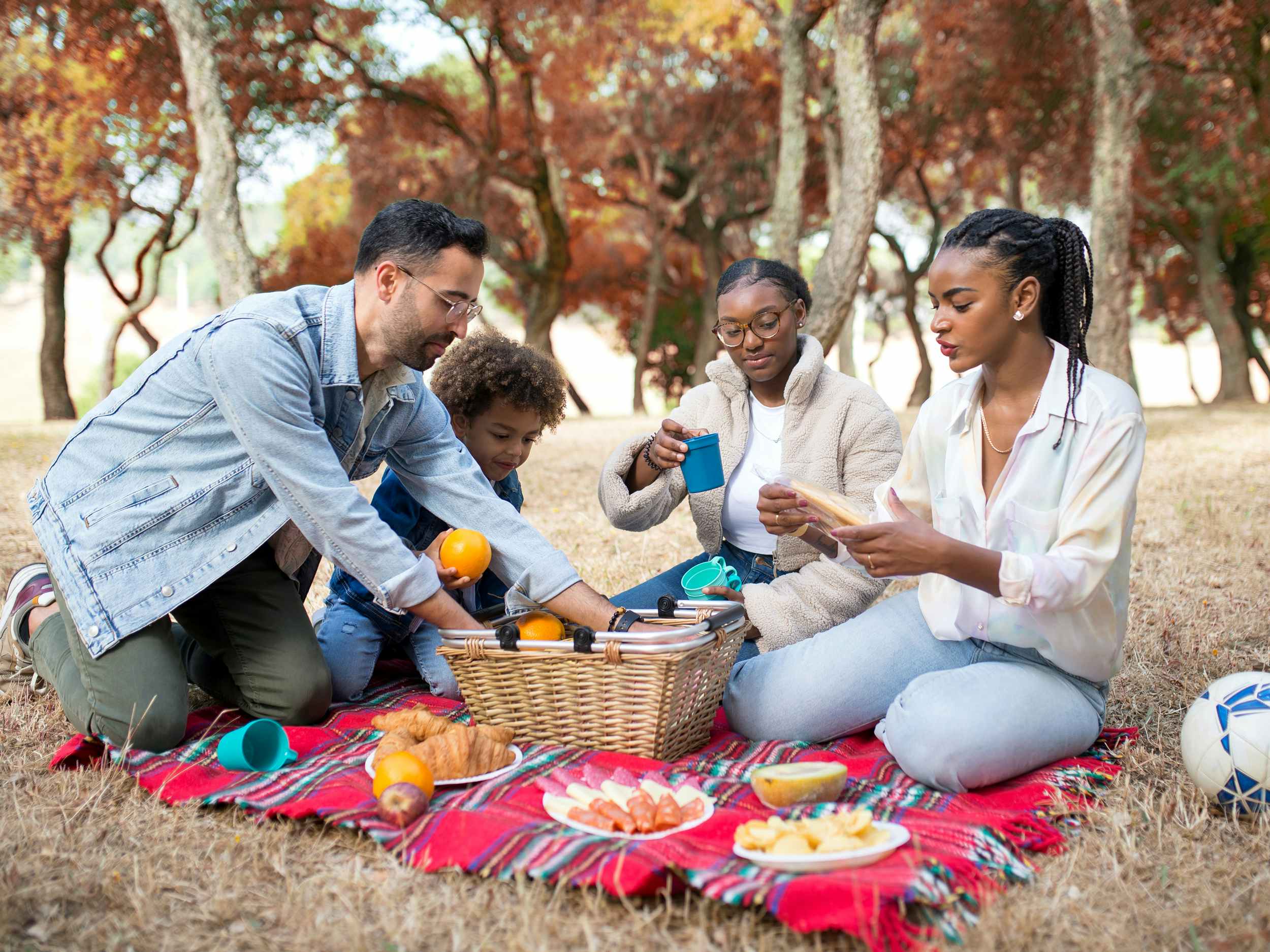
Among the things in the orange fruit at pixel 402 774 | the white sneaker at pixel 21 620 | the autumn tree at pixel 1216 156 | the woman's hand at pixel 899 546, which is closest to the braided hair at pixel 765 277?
the woman's hand at pixel 899 546

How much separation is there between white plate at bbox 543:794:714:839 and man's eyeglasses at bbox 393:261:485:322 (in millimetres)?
1489

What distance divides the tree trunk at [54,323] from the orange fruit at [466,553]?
18.2 metres

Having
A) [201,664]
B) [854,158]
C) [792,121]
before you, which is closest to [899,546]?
[201,664]

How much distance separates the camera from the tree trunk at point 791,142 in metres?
10.9

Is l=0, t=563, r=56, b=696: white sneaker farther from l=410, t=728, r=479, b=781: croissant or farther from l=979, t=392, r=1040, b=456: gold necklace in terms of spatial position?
l=979, t=392, r=1040, b=456: gold necklace

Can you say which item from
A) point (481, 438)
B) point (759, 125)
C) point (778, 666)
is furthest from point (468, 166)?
point (778, 666)

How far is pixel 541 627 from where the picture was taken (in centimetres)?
307

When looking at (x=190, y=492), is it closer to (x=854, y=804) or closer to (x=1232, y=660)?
(x=854, y=804)

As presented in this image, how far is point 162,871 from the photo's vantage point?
7.48 feet

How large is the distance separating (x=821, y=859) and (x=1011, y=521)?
109 centimetres

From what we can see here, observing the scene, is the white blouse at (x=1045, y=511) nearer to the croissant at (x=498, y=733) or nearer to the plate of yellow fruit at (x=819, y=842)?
the plate of yellow fruit at (x=819, y=842)

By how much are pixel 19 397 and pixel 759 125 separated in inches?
1129

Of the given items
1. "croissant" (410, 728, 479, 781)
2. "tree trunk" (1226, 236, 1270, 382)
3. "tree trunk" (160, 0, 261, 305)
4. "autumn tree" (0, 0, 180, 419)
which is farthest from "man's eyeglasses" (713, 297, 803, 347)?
"tree trunk" (1226, 236, 1270, 382)

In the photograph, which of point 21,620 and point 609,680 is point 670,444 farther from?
point 21,620
